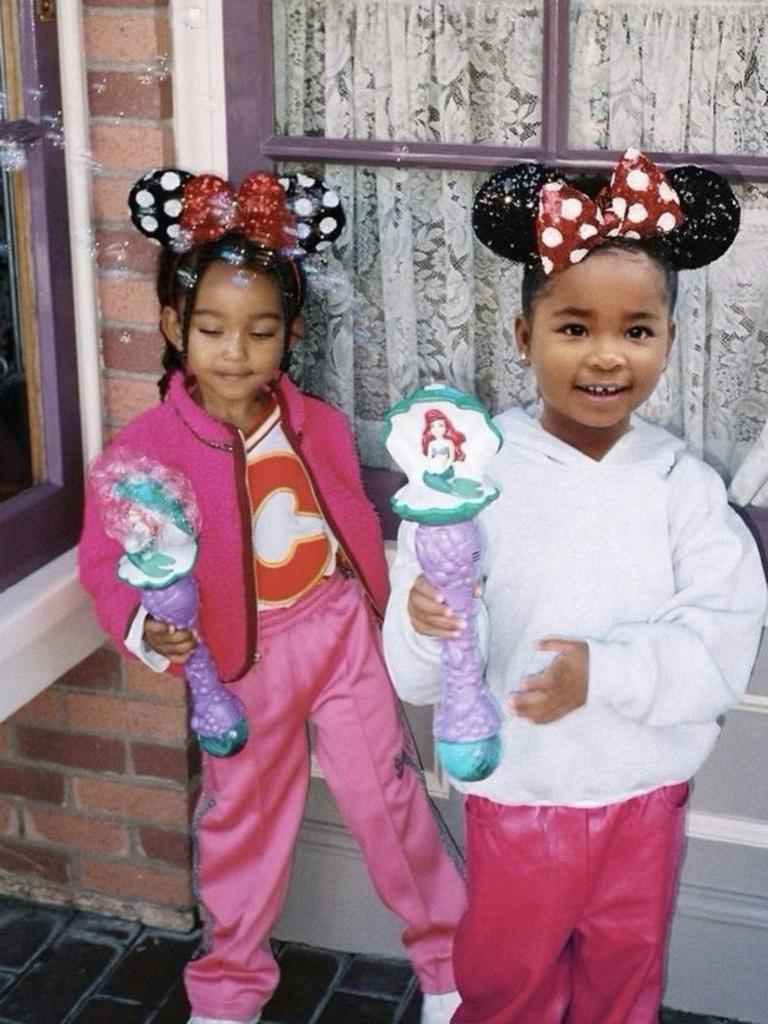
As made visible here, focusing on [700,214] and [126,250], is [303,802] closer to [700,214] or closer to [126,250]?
[126,250]

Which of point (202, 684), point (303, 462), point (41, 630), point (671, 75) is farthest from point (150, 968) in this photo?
point (671, 75)

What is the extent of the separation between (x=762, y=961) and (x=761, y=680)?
1.99ft

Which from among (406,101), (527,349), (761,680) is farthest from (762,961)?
(406,101)

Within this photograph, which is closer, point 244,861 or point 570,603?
point 570,603

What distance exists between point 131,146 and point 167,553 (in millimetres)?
887

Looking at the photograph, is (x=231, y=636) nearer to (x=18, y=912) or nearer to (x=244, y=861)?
(x=244, y=861)

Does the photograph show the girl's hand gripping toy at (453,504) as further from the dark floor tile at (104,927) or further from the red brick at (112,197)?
the dark floor tile at (104,927)

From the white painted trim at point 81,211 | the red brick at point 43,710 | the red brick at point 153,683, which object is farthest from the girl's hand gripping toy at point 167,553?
the red brick at point 43,710

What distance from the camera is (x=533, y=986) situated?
2402mm

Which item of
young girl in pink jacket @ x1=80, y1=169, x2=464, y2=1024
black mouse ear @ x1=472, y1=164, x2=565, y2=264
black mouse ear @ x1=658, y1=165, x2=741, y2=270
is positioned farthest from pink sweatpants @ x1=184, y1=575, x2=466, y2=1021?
black mouse ear @ x1=658, y1=165, x2=741, y2=270

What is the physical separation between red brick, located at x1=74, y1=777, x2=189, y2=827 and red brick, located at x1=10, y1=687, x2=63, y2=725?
15cm

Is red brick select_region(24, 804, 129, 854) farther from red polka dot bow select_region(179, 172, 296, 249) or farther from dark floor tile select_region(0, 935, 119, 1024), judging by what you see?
red polka dot bow select_region(179, 172, 296, 249)

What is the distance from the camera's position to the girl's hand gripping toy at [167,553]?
2.34 meters

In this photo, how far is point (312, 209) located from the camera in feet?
8.36
